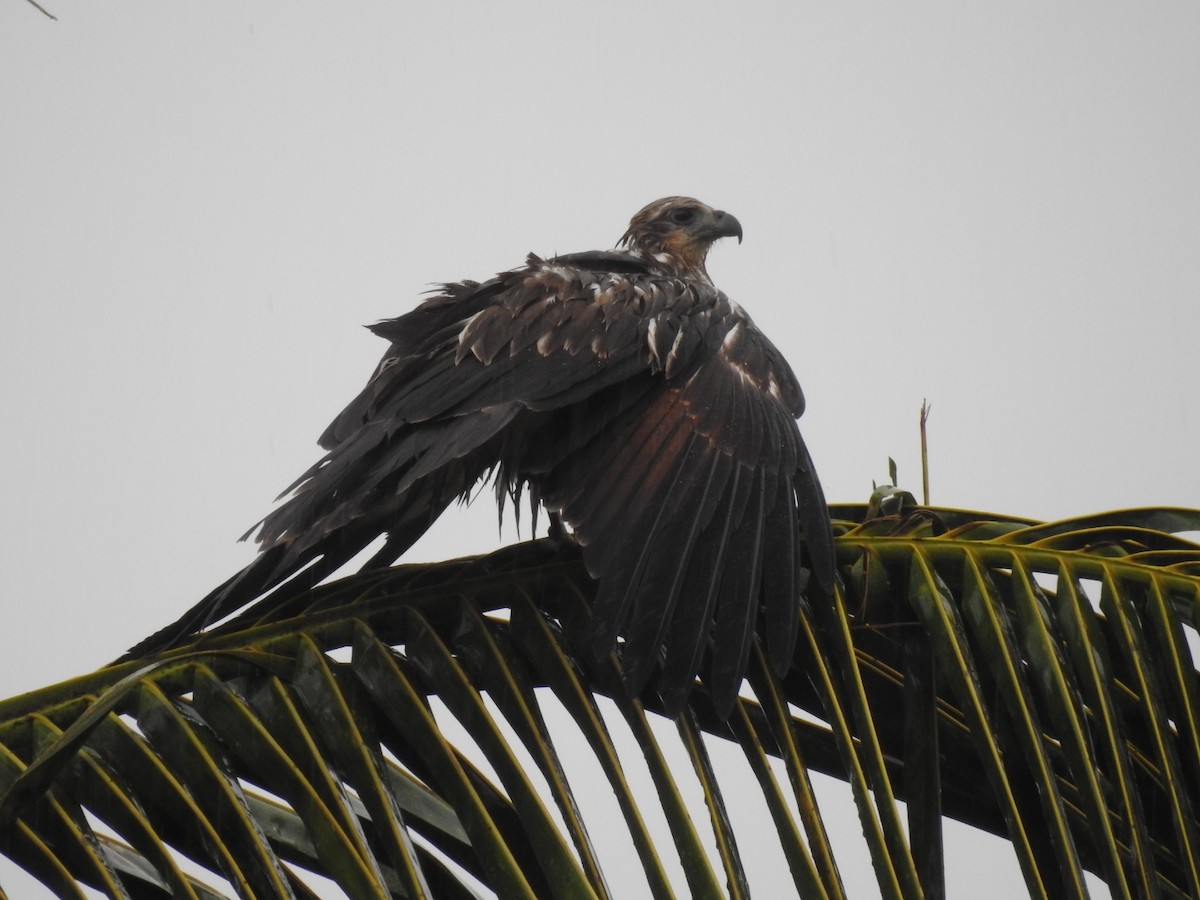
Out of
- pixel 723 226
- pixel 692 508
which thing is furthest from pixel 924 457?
pixel 723 226

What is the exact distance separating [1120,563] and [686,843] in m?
1.01

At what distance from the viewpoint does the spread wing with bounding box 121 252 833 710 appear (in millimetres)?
2428

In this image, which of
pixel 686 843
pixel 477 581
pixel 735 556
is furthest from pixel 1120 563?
pixel 477 581

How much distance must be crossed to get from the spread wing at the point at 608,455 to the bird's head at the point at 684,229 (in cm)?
171

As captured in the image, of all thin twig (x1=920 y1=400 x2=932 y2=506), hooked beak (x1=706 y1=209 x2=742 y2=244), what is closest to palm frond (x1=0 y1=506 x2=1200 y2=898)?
thin twig (x1=920 y1=400 x2=932 y2=506)

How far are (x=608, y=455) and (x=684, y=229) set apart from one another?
299 centimetres

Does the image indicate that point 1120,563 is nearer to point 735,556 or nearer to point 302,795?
point 735,556

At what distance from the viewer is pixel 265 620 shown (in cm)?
243

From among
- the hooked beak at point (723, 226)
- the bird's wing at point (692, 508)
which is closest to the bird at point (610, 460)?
the bird's wing at point (692, 508)

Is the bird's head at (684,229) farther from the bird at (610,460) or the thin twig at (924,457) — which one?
the thin twig at (924,457)

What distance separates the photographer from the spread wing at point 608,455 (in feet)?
7.97

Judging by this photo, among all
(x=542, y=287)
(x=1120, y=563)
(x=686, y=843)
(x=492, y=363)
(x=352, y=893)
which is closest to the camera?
(x=352, y=893)

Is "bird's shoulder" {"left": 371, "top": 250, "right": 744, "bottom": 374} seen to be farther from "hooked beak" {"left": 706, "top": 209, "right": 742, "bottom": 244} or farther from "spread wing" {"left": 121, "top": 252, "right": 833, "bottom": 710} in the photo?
"hooked beak" {"left": 706, "top": 209, "right": 742, "bottom": 244}

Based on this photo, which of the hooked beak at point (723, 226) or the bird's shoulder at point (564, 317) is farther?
the hooked beak at point (723, 226)
